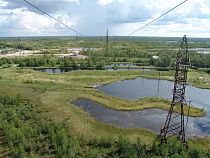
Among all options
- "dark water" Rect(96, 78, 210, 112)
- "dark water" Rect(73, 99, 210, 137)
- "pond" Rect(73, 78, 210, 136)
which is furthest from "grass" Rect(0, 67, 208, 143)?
"dark water" Rect(96, 78, 210, 112)

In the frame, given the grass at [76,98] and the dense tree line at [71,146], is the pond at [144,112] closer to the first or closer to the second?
the grass at [76,98]

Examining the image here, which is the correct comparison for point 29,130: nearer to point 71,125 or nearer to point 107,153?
point 71,125

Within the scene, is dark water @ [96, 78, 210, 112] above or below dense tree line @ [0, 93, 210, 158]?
above

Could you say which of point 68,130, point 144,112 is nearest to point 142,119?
point 144,112

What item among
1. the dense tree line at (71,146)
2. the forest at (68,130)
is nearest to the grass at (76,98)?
the forest at (68,130)

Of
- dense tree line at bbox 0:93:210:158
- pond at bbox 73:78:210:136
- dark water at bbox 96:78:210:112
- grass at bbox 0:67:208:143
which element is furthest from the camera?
dark water at bbox 96:78:210:112

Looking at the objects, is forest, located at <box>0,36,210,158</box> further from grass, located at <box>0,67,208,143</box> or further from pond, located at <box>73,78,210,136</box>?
pond, located at <box>73,78,210,136</box>

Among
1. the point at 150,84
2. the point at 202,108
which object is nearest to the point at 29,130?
the point at 202,108
